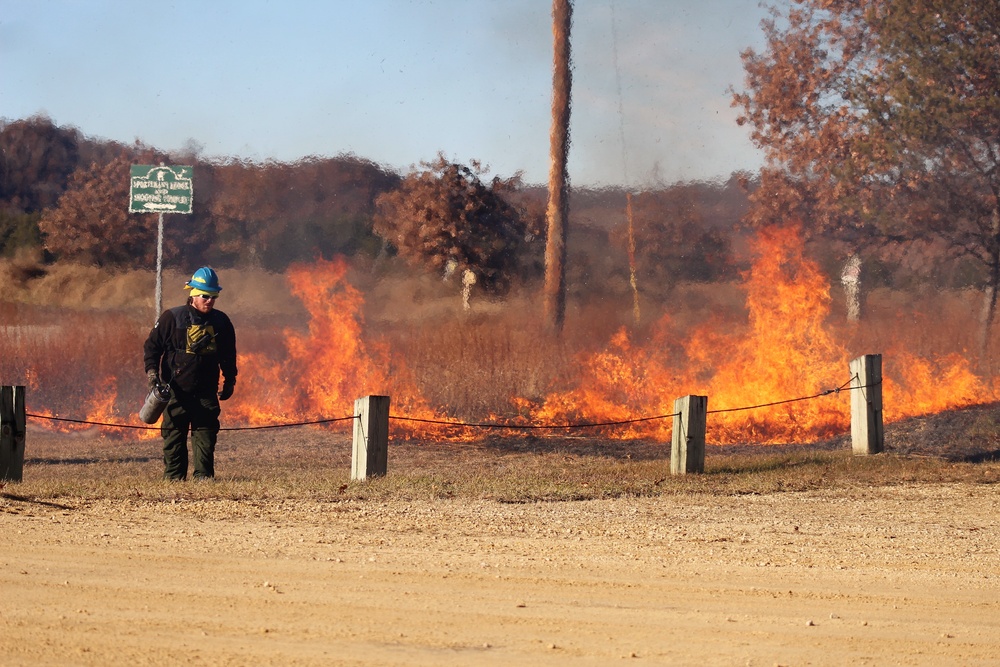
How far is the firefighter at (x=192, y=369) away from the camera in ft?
36.5

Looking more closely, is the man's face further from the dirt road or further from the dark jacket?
the dirt road

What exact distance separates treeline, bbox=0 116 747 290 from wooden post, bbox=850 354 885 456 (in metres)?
7.99

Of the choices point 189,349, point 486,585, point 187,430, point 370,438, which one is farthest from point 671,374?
point 486,585

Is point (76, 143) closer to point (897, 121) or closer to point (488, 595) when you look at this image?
point (897, 121)

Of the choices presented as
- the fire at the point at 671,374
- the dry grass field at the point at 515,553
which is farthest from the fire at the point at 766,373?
the dry grass field at the point at 515,553

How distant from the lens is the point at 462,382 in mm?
22391

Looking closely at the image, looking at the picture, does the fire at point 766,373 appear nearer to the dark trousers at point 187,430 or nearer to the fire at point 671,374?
the fire at point 671,374

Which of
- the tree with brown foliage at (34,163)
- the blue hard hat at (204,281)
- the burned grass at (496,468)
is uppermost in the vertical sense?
the tree with brown foliage at (34,163)

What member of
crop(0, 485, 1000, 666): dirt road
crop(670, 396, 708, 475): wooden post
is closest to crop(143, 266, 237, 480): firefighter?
crop(0, 485, 1000, 666): dirt road

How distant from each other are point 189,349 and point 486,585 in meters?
5.48

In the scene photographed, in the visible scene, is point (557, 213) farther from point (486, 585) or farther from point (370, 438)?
point (486, 585)

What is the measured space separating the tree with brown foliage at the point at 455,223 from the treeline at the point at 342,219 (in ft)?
0.09

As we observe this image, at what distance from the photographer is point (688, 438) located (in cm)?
1280

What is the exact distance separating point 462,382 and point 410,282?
2672 millimetres
